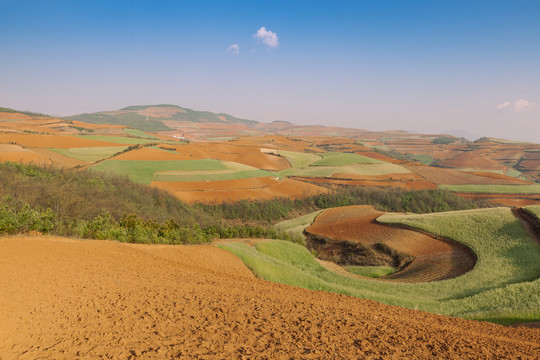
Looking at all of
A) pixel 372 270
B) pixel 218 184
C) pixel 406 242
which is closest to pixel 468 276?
pixel 372 270

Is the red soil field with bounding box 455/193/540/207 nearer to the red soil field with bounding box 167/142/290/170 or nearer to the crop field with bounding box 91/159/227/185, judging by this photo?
the red soil field with bounding box 167/142/290/170

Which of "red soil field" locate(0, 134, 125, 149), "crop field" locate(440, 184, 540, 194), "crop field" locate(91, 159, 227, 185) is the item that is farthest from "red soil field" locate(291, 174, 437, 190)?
"red soil field" locate(0, 134, 125, 149)

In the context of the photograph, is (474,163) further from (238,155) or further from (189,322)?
(189,322)

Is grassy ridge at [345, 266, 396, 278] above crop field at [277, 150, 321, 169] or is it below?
below

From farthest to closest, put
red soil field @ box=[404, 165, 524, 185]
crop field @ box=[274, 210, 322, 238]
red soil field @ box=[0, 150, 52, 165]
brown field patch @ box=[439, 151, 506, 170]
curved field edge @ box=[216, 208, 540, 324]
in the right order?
brown field patch @ box=[439, 151, 506, 170] < red soil field @ box=[404, 165, 524, 185] < red soil field @ box=[0, 150, 52, 165] < crop field @ box=[274, 210, 322, 238] < curved field edge @ box=[216, 208, 540, 324]

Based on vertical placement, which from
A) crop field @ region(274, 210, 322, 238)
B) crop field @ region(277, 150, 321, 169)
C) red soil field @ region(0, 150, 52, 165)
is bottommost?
crop field @ region(274, 210, 322, 238)

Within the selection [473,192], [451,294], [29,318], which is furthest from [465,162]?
[29,318]

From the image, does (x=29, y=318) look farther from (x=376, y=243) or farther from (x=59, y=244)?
(x=376, y=243)

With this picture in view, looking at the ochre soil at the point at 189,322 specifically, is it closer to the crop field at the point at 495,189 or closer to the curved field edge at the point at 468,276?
the curved field edge at the point at 468,276

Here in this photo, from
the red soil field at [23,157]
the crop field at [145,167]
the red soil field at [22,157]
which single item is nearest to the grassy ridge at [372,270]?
the crop field at [145,167]
